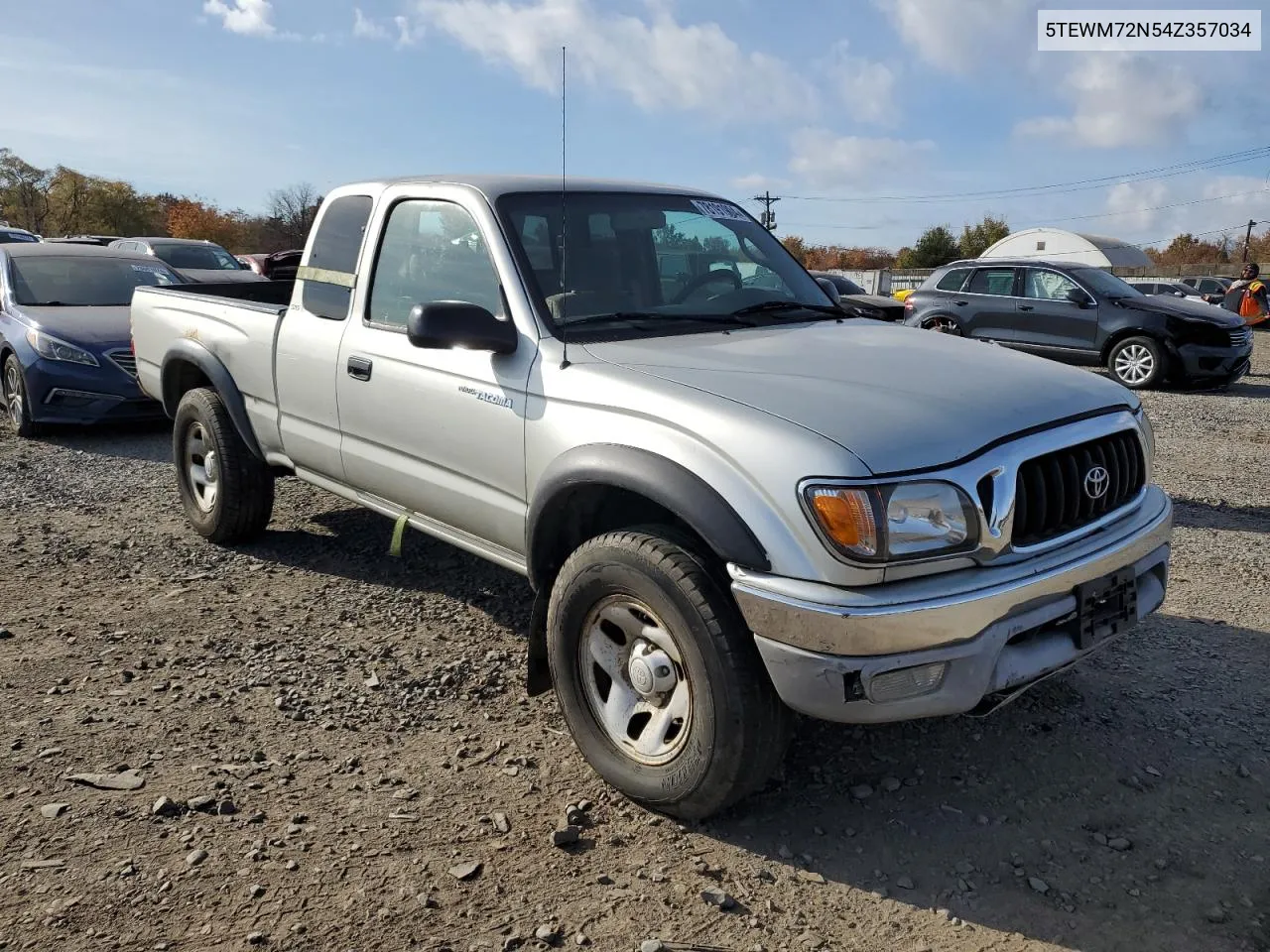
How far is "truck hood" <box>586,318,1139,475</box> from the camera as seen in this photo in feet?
8.50

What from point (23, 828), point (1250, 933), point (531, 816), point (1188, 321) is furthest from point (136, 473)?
point (1188, 321)

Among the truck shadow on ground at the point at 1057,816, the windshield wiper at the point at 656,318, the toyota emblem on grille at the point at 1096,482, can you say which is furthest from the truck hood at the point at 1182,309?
the toyota emblem on grille at the point at 1096,482

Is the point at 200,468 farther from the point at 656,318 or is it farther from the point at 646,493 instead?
the point at 646,493

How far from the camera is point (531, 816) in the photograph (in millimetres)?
2965

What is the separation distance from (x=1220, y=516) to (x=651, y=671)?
5.07 meters

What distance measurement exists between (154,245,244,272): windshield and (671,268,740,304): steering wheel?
42.2ft

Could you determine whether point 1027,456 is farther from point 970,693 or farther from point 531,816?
point 531,816

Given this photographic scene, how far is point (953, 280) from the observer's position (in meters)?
14.2

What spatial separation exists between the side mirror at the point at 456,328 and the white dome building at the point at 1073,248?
5294cm

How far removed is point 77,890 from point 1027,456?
2776mm

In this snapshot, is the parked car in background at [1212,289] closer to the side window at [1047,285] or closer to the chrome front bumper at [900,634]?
the side window at [1047,285]

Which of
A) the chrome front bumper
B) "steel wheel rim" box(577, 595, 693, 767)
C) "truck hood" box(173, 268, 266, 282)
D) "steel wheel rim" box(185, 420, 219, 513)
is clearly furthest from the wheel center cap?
"truck hood" box(173, 268, 266, 282)

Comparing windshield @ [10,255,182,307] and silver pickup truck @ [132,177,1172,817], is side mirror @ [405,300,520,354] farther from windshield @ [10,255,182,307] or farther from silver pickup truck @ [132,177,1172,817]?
windshield @ [10,255,182,307]

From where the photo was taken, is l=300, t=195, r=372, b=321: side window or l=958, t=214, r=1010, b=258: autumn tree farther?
l=958, t=214, r=1010, b=258: autumn tree
